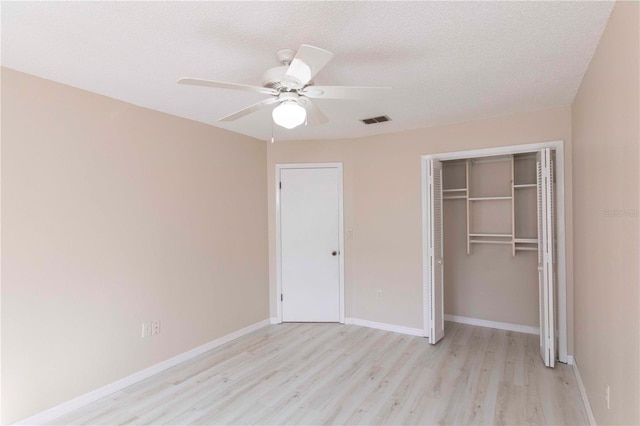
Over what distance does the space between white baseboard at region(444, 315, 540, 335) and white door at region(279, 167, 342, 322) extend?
1535 mm

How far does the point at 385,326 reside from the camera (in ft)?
13.7

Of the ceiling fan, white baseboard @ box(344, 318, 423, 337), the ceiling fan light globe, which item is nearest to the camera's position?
the ceiling fan

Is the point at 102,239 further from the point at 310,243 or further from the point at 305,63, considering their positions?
the point at 310,243

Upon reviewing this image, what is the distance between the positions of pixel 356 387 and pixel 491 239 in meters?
2.58

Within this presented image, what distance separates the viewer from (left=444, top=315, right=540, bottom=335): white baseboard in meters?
4.00

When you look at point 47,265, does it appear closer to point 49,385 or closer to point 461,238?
point 49,385

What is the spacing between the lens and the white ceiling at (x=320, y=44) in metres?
1.66

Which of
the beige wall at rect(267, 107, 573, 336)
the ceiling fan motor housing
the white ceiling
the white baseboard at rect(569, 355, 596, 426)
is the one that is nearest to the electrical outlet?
the beige wall at rect(267, 107, 573, 336)

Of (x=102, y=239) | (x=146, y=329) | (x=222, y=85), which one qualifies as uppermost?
(x=222, y=85)

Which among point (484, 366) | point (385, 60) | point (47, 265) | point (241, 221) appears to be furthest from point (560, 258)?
point (47, 265)

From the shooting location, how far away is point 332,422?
2342 mm

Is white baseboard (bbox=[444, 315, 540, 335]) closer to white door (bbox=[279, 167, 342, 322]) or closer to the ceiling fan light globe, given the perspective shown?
white door (bbox=[279, 167, 342, 322])

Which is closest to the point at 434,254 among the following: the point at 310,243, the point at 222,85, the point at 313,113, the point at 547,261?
the point at 547,261

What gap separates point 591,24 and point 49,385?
13.1 feet
